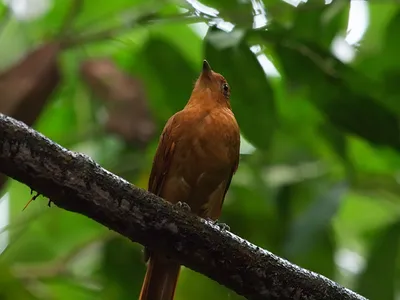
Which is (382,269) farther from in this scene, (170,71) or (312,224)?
(170,71)

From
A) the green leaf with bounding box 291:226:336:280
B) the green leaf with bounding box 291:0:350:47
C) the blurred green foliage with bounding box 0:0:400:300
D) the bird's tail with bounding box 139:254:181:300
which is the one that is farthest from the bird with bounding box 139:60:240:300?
the green leaf with bounding box 291:226:336:280

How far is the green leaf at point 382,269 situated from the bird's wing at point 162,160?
90cm

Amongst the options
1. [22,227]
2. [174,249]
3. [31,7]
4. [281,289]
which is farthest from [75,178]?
[31,7]

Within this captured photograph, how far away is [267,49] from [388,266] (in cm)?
87

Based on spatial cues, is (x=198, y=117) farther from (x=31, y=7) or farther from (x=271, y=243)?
(x=31, y=7)

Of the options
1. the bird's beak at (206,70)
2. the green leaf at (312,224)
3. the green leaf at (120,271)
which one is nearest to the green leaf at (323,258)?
the green leaf at (312,224)

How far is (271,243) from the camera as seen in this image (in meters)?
3.06

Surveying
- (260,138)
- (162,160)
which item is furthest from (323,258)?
(162,160)

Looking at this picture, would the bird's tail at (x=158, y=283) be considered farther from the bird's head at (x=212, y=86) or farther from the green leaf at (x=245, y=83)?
the bird's head at (x=212, y=86)

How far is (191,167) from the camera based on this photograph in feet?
7.62

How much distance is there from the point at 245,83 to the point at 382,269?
34.5 inches

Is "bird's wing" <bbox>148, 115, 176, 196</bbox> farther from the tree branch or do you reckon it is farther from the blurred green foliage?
the tree branch

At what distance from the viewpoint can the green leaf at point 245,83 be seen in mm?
2346

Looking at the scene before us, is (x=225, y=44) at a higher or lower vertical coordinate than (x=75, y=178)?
higher
